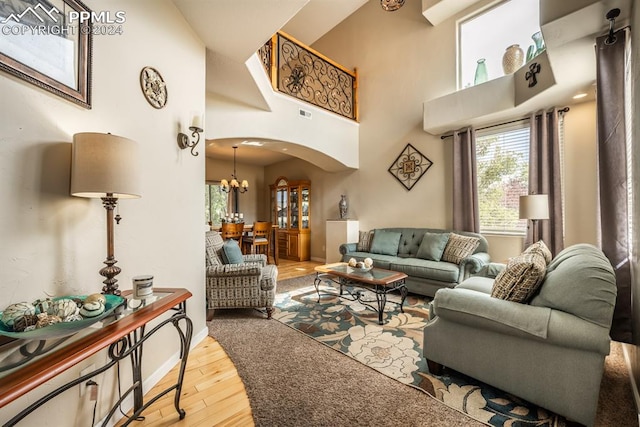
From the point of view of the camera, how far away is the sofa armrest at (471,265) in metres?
3.34

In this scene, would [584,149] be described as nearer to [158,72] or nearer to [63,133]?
[158,72]

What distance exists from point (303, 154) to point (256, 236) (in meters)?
2.16

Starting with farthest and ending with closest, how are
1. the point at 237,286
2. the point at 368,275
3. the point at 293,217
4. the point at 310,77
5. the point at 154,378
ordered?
1. the point at 293,217
2. the point at 310,77
3. the point at 368,275
4. the point at 237,286
5. the point at 154,378

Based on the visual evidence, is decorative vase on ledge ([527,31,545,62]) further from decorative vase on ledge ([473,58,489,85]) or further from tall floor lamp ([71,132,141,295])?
tall floor lamp ([71,132,141,295])

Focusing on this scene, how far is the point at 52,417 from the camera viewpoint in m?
1.17

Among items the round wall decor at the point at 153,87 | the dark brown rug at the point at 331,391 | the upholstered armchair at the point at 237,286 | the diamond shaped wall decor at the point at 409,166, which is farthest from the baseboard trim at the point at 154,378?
the diamond shaped wall decor at the point at 409,166

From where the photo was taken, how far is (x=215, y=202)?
24.1 ft

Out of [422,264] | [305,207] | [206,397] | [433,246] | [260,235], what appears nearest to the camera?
[206,397]

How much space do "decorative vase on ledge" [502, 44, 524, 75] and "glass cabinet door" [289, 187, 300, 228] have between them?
4743 millimetres

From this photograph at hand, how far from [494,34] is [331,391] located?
203 inches

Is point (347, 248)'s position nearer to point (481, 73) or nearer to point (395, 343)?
point (395, 343)

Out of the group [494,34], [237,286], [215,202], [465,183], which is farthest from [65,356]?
[215,202]

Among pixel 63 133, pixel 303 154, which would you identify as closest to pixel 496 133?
pixel 303 154

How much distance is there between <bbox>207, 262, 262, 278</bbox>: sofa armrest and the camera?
114 inches
